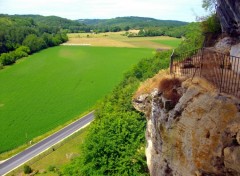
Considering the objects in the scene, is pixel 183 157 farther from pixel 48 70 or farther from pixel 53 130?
pixel 48 70

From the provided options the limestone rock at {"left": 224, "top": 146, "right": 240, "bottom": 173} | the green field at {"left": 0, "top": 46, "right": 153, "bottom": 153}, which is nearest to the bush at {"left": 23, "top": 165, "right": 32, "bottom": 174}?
the green field at {"left": 0, "top": 46, "right": 153, "bottom": 153}

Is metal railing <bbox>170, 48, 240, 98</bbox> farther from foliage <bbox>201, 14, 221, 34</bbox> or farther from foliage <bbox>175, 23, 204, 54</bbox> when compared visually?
foliage <bbox>175, 23, 204, 54</bbox>

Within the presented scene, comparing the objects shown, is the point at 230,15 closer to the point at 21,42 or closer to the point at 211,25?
the point at 211,25

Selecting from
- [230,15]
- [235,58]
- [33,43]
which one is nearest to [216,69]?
[235,58]

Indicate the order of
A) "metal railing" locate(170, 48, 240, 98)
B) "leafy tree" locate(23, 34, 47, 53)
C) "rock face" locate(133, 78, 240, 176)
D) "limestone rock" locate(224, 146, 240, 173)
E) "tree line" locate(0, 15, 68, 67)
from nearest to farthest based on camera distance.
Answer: "limestone rock" locate(224, 146, 240, 173), "rock face" locate(133, 78, 240, 176), "metal railing" locate(170, 48, 240, 98), "tree line" locate(0, 15, 68, 67), "leafy tree" locate(23, 34, 47, 53)

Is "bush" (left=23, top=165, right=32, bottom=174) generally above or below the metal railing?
below

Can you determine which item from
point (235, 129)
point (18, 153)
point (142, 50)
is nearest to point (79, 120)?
point (18, 153)
